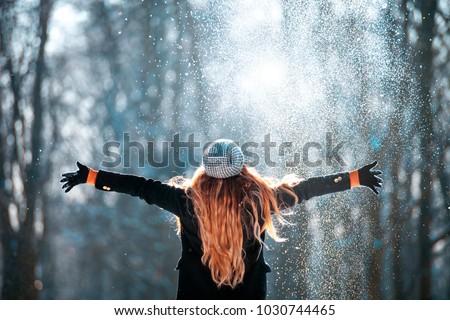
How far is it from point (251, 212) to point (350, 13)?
5521mm

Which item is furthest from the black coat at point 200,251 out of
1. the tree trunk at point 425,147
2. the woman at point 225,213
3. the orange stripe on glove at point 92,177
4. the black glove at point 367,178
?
the tree trunk at point 425,147

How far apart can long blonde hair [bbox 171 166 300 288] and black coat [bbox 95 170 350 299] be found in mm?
44

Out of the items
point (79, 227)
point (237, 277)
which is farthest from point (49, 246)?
point (237, 277)

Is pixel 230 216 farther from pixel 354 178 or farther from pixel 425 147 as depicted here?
pixel 425 147

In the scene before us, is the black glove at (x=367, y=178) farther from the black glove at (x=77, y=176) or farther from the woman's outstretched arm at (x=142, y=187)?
the black glove at (x=77, y=176)

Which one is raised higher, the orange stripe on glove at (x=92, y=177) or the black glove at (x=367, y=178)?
the orange stripe on glove at (x=92, y=177)

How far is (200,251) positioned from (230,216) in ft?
0.87

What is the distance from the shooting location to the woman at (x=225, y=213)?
9.13 feet

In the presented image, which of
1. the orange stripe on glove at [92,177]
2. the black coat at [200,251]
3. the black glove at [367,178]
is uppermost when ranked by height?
the orange stripe on glove at [92,177]

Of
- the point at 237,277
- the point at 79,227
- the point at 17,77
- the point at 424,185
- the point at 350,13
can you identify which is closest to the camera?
the point at 237,277

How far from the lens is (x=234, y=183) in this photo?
2836 millimetres

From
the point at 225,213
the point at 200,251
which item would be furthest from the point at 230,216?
the point at 200,251

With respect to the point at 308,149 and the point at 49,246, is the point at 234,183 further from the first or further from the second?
the point at 49,246

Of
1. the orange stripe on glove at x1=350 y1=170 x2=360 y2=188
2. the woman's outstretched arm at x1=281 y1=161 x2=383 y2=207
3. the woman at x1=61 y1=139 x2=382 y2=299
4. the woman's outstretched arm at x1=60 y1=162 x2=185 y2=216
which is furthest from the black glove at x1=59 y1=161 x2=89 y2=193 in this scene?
the orange stripe on glove at x1=350 y1=170 x2=360 y2=188
